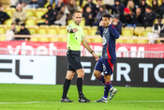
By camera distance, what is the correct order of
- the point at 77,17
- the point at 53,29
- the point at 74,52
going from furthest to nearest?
the point at 53,29, the point at 74,52, the point at 77,17

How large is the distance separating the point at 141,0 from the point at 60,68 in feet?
19.8

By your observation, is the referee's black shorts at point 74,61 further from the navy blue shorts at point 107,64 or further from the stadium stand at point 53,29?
the stadium stand at point 53,29

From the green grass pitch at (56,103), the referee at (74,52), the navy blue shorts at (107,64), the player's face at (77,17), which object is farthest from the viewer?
the navy blue shorts at (107,64)

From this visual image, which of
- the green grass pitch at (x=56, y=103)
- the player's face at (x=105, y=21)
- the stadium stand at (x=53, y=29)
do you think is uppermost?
the player's face at (x=105, y=21)

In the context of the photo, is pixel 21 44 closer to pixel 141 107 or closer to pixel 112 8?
pixel 112 8

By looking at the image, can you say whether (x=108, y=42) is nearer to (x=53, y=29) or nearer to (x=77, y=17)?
(x=77, y=17)

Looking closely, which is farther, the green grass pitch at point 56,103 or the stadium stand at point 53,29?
the stadium stand at point 53,29

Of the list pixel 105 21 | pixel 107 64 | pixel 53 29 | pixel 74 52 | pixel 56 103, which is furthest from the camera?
pixel 53 29

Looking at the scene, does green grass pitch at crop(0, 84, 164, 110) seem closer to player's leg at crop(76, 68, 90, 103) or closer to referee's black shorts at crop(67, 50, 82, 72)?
player's leg at crop(76, 68, 90, 103)

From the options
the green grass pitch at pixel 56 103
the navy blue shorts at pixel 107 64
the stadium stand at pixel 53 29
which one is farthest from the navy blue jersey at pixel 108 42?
the stadium stand at pixel 53 29

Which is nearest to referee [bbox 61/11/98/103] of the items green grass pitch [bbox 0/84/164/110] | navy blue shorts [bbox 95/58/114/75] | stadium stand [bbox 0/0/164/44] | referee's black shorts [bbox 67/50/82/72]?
referee's black shorts [bbox 67/50/82/72]

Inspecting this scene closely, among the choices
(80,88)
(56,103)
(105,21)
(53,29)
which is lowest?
(56,103)

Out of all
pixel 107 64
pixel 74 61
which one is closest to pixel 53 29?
pixel 107 64

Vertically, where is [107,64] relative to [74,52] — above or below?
below
